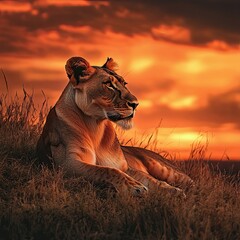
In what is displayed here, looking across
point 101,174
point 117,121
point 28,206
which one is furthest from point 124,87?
point 28,206

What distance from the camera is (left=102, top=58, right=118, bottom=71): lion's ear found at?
8.32 m

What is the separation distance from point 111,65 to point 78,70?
65cm

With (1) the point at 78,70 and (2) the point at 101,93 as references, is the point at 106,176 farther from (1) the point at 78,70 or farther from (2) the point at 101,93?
(1) the point at 78,70

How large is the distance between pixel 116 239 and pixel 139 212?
532mm

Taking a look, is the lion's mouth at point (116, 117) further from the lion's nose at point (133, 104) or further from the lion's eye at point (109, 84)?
the lion's eye at point (109, 84)

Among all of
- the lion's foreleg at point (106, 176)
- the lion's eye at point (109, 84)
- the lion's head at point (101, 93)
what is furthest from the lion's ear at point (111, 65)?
the lion's foreleg at point (106, 176)

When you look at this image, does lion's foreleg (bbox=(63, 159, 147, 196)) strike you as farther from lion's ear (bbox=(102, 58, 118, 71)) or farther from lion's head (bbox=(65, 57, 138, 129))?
lion's ear (bbox=(102, 58, 118, 71))

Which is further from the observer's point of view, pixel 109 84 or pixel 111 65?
pixel 111 65

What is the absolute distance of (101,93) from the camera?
25.2 ft

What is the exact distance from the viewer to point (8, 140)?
8992 millimetres

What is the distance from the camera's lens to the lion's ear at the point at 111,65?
27.3 feet

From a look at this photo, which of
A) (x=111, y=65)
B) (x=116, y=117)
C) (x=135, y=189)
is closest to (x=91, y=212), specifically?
(x=135, y=189)

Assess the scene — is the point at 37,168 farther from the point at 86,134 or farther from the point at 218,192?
the point at 218,192

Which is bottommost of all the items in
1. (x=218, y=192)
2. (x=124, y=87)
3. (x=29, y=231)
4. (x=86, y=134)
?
(x=29, y=231)
